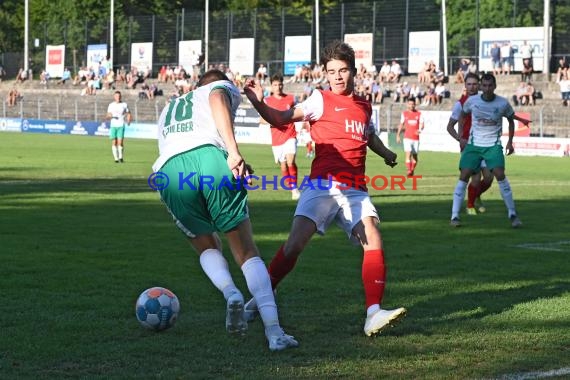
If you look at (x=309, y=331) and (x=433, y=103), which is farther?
(x=433, y=103)

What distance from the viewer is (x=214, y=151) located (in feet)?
23.6

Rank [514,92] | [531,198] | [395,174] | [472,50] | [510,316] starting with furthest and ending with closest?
[472,50] → [514,92] → [395,174] → [531,198] → [510,316]

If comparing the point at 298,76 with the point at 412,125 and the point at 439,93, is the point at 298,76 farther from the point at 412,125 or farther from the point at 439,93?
the point at 412,125

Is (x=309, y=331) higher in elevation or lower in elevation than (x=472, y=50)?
lower

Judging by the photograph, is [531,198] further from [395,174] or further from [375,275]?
[375,275]

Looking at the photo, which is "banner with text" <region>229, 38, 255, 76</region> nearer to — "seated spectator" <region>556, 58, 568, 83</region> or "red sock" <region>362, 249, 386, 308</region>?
"seated spectator" <region>556, 58, 568, 83</region>

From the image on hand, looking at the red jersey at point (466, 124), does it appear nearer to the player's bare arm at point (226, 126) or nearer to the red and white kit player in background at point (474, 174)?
the red and white kit player in background at point (474, 174)

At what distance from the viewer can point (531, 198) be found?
2138cm

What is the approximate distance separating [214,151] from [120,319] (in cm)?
166

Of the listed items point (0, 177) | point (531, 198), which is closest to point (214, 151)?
point (531, 198)

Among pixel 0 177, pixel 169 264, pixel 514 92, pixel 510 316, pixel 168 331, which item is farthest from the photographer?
pixel 514 92

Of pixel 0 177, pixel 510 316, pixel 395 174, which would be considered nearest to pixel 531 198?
pixel 395 174

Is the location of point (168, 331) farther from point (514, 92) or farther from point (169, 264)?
point (514, 92)

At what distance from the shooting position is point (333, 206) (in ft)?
26.5
